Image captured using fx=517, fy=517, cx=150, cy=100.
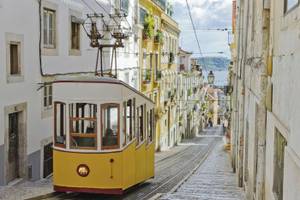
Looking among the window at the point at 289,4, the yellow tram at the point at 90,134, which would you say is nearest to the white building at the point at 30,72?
the yellow tram at the point at 90,134

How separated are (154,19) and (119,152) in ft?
85.2

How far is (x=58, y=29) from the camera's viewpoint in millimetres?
16953

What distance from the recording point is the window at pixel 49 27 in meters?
15.9

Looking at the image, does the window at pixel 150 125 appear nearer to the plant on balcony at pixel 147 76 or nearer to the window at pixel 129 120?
the window at pixel 129 120

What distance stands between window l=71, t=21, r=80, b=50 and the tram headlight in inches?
336

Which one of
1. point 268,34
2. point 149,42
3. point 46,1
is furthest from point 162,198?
point 149,42

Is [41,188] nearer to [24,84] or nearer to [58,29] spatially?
[24,84]

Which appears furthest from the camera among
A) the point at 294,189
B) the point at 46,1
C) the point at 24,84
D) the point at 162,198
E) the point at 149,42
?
the point at 149,42

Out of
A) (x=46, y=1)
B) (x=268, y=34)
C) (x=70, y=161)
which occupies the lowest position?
(x=70, y=161)

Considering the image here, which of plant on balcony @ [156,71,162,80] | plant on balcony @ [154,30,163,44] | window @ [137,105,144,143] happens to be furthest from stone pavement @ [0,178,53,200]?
plant on balcony @ [154,30,163,44]

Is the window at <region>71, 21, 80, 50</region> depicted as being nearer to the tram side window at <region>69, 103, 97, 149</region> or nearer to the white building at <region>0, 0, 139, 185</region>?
the white building at <region>0, 0, 139, 185</region>

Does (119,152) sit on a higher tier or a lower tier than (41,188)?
higher

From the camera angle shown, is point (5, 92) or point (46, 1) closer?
point (5, 92)

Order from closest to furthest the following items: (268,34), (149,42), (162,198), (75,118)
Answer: (268,34) → (75,118) → (162,198) → (149,42)
